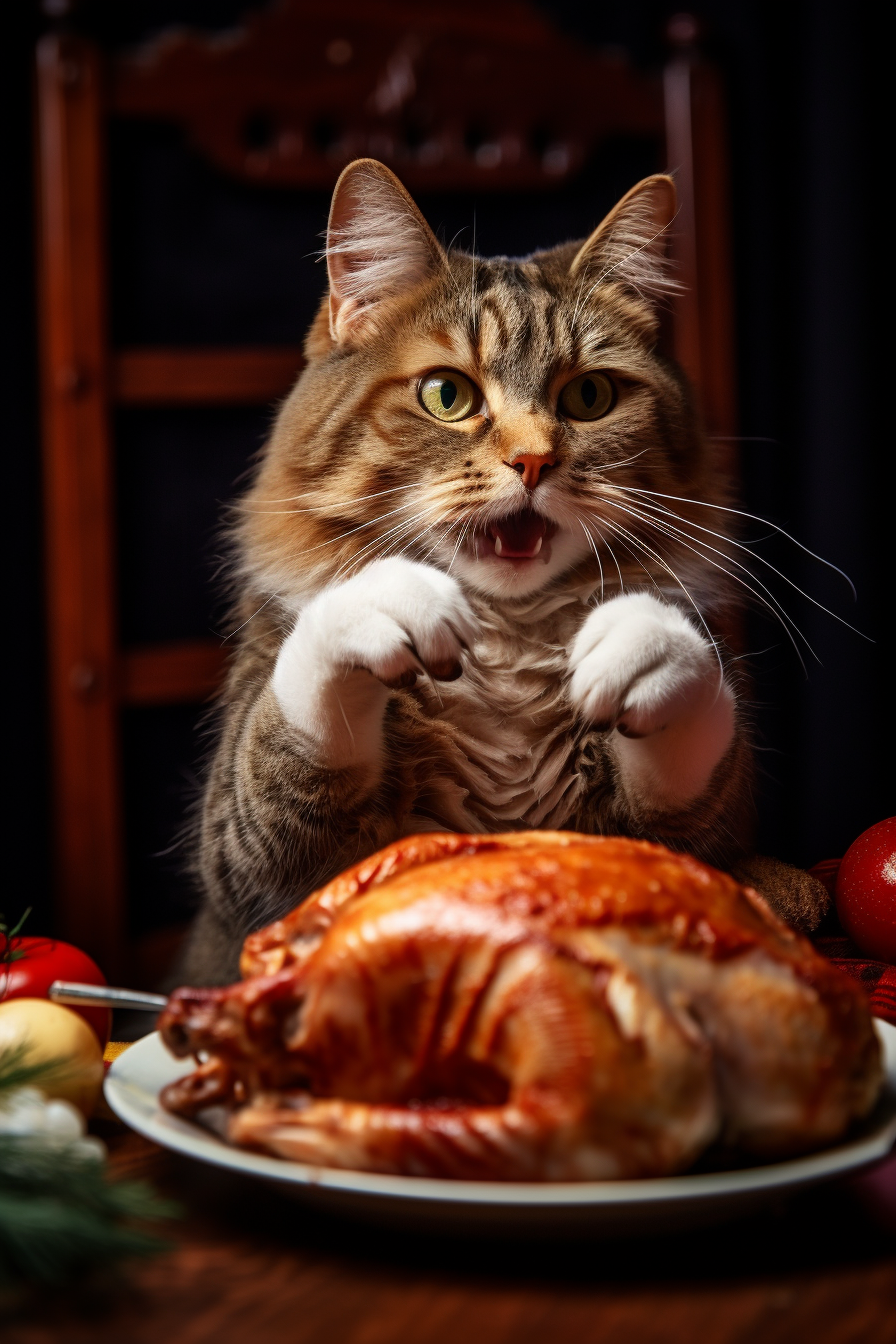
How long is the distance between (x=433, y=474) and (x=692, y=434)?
321 millimetres

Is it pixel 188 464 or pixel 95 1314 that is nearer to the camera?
pixel 95 1314

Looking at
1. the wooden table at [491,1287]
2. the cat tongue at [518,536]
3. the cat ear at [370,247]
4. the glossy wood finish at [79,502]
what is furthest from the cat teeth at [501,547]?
the glossy wood finish at [79,502]

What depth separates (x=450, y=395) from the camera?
3.69 ft

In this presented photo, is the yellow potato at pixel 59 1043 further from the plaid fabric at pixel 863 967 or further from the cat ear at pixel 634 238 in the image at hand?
the cat ear at pixel 634 238

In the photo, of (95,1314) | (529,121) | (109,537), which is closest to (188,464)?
(109,537)

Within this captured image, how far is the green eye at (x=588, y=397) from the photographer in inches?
45.1

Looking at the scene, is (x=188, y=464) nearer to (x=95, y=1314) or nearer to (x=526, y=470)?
(x=526, y=470)

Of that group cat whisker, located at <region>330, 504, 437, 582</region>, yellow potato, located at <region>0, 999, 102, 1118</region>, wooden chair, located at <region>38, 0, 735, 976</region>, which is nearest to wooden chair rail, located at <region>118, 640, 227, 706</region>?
wooden chair, located at <region>38, 0, 735, 976</region>

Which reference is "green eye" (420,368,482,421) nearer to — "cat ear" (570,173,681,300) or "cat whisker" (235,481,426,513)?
"cat whisker" (235,481,426,513)

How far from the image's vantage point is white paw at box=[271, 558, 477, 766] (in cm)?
88

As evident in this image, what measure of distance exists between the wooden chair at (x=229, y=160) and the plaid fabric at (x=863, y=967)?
1.29 metres

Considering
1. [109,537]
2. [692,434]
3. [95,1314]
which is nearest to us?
[95,1314]

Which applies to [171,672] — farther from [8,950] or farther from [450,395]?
[8,950]

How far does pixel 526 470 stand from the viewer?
102 centimetres
